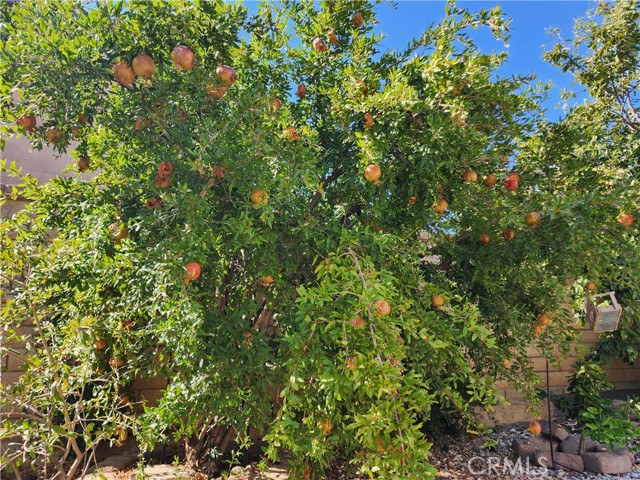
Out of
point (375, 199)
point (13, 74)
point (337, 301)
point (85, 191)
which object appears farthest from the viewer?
point (85, 191)

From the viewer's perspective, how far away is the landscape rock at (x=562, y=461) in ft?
13.8

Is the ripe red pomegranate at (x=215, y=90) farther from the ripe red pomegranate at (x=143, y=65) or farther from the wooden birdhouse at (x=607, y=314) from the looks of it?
the wooden birdhouse at (x=607, y=314)

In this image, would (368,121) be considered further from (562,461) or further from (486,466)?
(562,461)

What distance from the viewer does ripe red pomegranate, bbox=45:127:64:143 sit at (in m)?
→ 2.86

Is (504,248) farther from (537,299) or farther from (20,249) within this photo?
(20,249)

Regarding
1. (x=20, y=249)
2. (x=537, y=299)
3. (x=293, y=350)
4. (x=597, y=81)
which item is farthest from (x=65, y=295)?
(x=597, y=81)

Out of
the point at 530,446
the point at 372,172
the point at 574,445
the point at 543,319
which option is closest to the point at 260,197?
the point at 372,172

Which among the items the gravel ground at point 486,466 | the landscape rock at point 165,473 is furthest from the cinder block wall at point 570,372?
the landscape rock at point 165,473

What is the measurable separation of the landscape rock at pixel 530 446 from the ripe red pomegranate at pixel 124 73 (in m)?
4.70

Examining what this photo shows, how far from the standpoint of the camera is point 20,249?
2982 millimetres

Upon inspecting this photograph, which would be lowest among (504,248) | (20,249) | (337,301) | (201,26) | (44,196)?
(337,301)

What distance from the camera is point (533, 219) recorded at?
2.88 meters

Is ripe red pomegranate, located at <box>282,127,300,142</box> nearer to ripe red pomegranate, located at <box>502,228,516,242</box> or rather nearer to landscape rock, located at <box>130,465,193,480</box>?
ripe red pomegranate, located at <box>502,228,516,242</box>

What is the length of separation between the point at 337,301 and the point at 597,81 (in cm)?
559
